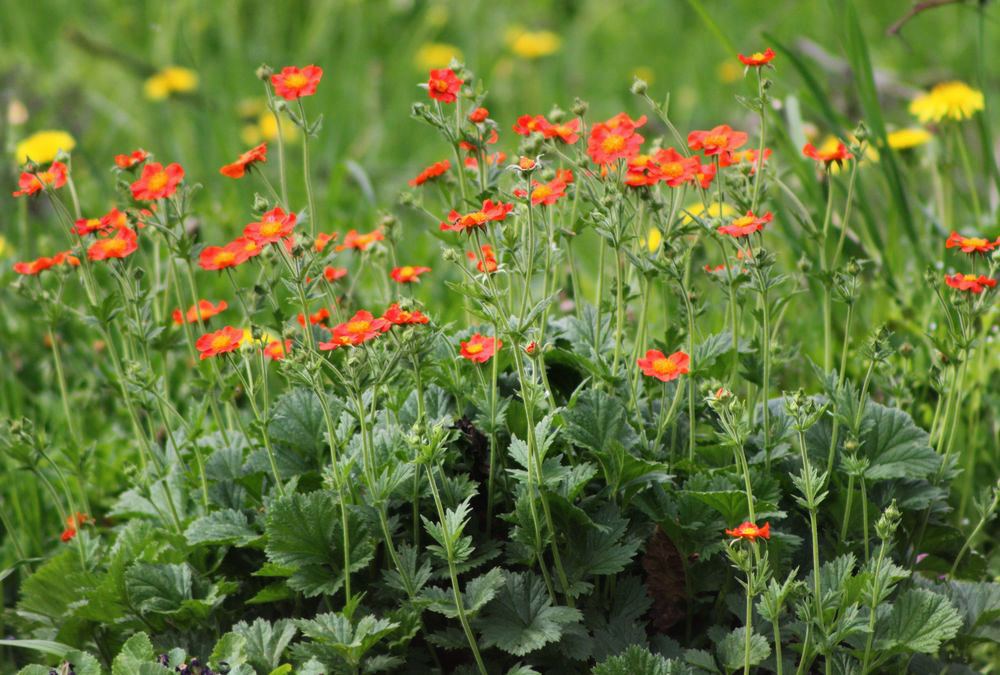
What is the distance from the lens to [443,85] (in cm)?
205

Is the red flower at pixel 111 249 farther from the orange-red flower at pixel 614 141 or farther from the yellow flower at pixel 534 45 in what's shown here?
the yellow flower at pixel 534 45

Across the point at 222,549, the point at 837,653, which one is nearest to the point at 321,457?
the point at 222,549

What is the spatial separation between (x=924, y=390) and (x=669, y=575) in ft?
3.37

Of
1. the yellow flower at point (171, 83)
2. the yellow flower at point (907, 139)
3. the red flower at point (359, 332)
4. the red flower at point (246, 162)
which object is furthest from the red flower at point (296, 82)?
the yellow flower at point (171, 83)

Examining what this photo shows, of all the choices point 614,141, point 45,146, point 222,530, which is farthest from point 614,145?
point 45,146

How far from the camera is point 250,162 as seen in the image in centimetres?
211

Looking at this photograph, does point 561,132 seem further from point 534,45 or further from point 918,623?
point 534,45

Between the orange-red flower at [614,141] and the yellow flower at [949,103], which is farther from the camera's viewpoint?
the yellow flower at [949,103]

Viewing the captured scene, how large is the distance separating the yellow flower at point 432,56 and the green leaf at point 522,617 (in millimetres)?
4379

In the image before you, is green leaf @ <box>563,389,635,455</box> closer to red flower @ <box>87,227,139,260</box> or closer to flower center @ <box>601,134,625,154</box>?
flower center @ <box>601,134,625,154</box>

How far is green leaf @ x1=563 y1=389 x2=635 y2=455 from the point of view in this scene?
2053 millimetres

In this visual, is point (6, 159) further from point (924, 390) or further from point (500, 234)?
point (924, 390)

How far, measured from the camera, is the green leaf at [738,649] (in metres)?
1.85

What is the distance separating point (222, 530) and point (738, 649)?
93 centimetres
